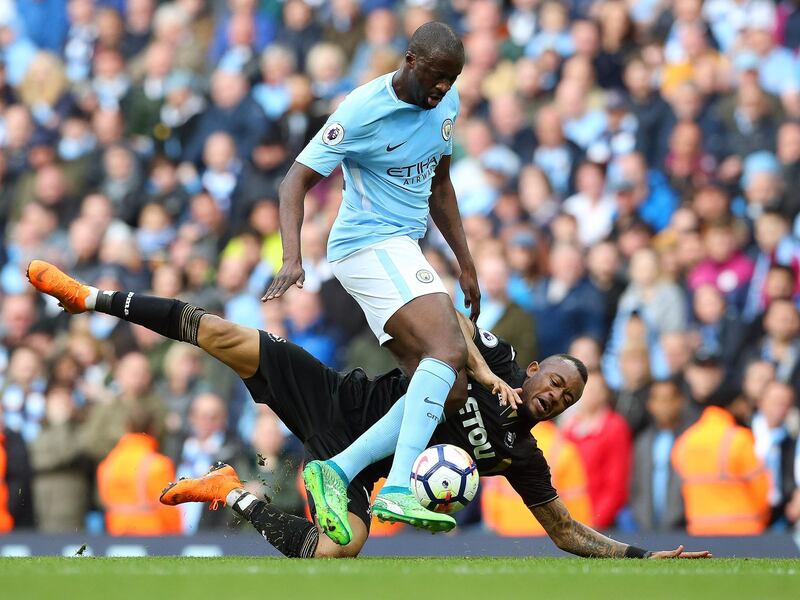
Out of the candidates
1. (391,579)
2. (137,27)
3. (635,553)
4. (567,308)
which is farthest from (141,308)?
(137,27)

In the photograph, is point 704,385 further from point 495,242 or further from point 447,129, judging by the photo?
point 447,129

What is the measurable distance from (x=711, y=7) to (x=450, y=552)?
19.2 ft

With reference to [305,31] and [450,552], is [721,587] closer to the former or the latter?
[450,552]

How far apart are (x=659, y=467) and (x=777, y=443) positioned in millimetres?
840

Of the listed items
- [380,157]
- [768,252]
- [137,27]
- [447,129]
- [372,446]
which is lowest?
[372,446]

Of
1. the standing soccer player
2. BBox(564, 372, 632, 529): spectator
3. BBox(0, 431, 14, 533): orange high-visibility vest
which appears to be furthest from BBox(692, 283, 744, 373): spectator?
BBox(0, 431, 14, 533): orange high-visibility vest

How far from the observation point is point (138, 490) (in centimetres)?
1172

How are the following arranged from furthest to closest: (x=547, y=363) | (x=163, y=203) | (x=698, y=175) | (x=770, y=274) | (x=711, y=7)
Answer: (x=163, y=203) < (x=711, y=7) < (x=698, y=175) < (x=770, y=274) < (x=547, y=363)

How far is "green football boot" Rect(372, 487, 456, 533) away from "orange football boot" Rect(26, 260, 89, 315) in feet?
6.69

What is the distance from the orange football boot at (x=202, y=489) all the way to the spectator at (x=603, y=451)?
10.9 feet

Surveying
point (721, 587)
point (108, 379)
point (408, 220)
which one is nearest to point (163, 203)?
point (108, 379)

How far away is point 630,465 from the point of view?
10.8 metres

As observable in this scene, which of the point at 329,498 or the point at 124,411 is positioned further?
the point at 124,411

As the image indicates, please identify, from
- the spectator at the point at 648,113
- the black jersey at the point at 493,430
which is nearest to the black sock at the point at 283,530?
the black jersey at the point at 493,430
